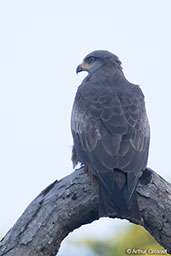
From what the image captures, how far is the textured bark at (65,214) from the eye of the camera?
586cm

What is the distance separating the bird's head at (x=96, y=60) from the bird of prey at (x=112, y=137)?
25.6 inches

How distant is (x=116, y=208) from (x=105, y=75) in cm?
345

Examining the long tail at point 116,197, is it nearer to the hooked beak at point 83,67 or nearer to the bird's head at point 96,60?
the bird's head at point 96,60

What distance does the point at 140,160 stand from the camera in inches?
267

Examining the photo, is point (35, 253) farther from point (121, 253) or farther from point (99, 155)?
point (121, 253)

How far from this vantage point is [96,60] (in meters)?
9.80

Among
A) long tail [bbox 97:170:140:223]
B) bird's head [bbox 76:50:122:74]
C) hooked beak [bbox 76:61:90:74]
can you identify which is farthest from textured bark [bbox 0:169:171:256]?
hooked beak [bbox 76:61:90:74]

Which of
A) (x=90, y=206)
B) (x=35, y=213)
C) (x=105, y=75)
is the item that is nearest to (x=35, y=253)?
(x=35, y=213)

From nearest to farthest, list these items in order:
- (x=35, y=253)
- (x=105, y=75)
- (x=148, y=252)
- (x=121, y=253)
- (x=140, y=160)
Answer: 1. (x=35, y=253)
2. (x=140, y=160)
3. (x=148, y=252)
4. (x=121, y=253)
5. (x=105, y=75)

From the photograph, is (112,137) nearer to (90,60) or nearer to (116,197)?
(116,197)

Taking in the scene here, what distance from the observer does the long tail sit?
5.96 metres

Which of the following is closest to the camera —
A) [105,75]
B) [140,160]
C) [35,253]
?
[35,253]

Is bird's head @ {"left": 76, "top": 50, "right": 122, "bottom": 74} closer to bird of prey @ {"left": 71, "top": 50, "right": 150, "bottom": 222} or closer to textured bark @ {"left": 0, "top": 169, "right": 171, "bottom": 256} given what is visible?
bird of prey @ {"left": 71, "top": 50, "right": 150, "bottom": 222}

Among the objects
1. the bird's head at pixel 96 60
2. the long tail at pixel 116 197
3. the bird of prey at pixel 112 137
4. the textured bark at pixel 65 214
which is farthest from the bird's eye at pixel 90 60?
the textured bark at pixel 65 214
